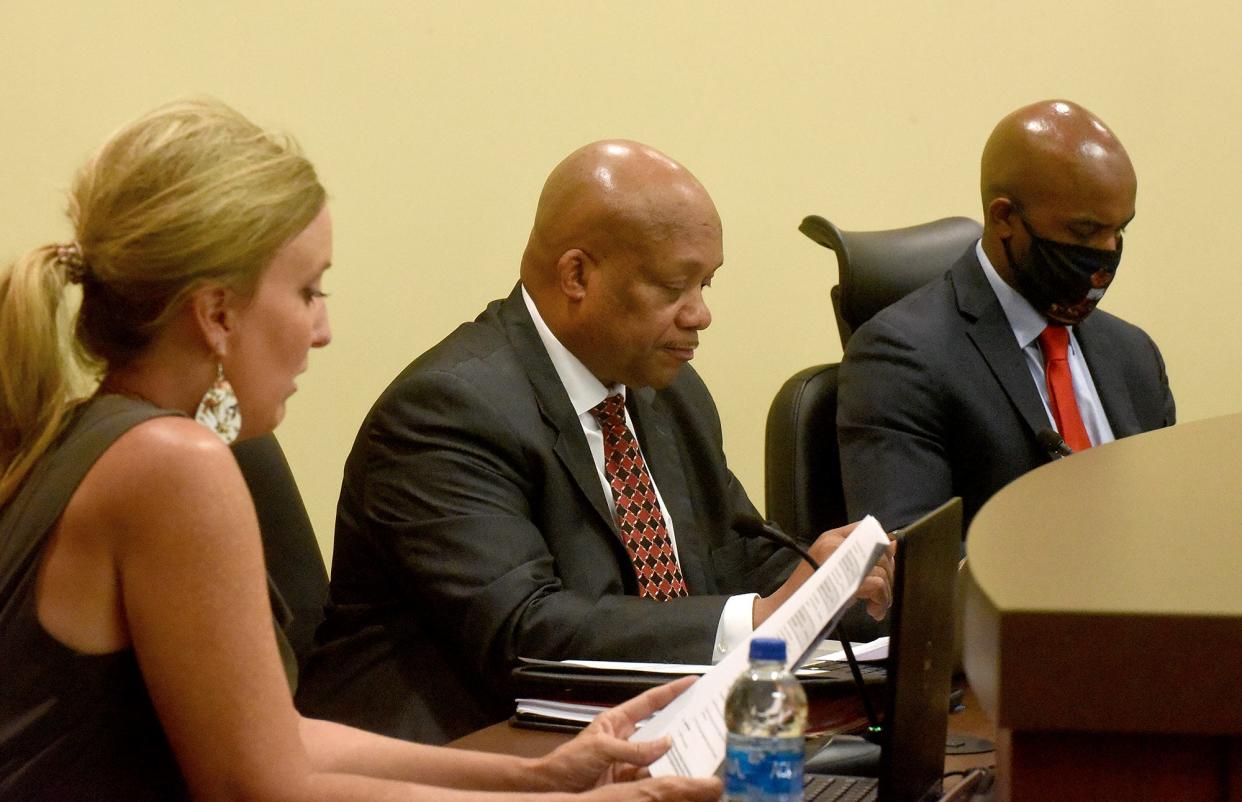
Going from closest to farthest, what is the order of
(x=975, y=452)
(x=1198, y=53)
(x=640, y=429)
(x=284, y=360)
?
1. (x=284, y=360)
2. (x=640, y=429)
3. (x=975, y=452)
4. (x=1198, y=53)

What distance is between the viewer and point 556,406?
2.12 metres

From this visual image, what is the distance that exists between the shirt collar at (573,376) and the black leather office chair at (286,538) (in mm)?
424

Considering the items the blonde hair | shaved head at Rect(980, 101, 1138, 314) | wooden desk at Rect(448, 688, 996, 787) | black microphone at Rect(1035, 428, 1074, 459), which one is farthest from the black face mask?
the blonde hair

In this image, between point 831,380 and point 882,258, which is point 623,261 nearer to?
point 831,380

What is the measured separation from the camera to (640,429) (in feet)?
7.53

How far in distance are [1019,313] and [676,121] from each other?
901 mm

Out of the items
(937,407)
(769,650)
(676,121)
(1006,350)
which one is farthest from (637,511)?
(676,121)

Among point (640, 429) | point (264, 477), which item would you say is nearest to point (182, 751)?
point (264, 477)

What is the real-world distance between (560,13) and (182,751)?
2282 mm

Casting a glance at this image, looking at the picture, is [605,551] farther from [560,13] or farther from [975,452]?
[560,13]

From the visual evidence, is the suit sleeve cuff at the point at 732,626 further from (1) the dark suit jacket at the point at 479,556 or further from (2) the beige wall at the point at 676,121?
(2) the beige wall at the point at 676,121

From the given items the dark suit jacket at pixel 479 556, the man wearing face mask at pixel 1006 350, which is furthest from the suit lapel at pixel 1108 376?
the dark suit jacket at pixel 479 556

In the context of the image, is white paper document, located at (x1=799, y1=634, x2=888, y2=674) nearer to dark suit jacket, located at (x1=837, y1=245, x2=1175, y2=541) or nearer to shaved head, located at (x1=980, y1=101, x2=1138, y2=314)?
dark suit jacket, located at (x1=837, y1=245, x2=1175, y2=541)

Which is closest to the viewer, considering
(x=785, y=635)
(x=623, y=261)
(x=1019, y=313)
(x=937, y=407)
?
(x=785, y=635)
